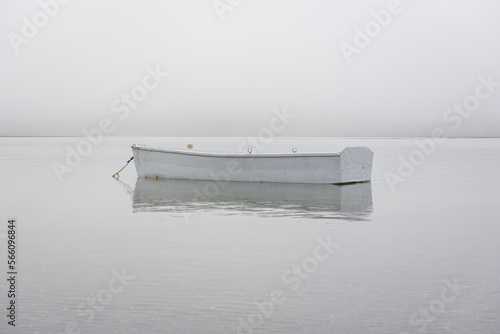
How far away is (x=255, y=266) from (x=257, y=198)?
11.7 meters

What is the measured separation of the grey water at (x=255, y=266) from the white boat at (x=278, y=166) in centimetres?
578

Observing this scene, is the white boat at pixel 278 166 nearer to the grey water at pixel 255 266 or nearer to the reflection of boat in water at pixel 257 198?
the reflection of boat in water at pixel 257 198

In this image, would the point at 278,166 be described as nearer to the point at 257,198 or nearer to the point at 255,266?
the point at 257,198

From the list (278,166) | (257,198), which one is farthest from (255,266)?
(278,166)

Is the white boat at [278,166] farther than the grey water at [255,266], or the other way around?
the white boat at [278,166]

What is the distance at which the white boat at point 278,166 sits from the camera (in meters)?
26.7

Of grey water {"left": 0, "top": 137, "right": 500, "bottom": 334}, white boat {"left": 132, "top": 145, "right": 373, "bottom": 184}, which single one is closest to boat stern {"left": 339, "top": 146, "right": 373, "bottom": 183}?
white boat {"left": 132, "top": 145, "right": 373, "bottom": 184}

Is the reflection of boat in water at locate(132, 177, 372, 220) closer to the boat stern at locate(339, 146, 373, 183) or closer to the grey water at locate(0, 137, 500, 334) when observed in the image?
the grey water at locate(0, 137, 500, 334)

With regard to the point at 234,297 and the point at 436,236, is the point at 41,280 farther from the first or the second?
the point at 436,236

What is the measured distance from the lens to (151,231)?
563 inches

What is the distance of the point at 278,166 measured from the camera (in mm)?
27016

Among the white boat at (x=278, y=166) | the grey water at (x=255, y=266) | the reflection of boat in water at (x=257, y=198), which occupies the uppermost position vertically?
the white boat at (x=278, y=166)

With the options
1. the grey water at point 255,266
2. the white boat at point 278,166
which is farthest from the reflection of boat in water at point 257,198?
the white boat at point 278,166

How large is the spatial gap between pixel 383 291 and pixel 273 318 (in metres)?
1.95
